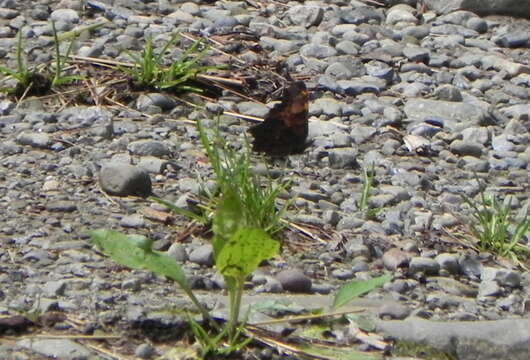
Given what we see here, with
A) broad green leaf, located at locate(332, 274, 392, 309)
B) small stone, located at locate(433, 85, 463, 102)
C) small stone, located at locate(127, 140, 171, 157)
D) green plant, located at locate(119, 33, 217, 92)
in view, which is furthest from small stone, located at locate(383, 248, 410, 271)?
small stone, located at locate(433, 85, 463, 102)

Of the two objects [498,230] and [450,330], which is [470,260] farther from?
[450,330]

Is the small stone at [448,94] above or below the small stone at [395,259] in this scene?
below

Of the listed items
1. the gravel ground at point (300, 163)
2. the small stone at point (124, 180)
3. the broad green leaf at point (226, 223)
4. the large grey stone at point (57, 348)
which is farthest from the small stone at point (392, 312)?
the small stone at point (124, 180)

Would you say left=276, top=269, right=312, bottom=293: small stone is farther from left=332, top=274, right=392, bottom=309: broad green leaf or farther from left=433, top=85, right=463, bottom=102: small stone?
left=433, top=85, right=463, bottom=102: small stone

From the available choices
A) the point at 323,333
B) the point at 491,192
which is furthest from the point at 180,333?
the point at 491,192

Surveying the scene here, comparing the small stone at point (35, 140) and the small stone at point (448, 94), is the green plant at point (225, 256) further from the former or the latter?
the small stone at point (448, 94)

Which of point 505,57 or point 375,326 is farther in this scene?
point 505,57

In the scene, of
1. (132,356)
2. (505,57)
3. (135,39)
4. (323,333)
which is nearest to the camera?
(132,356)

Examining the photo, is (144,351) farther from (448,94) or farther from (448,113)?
(448,94)
